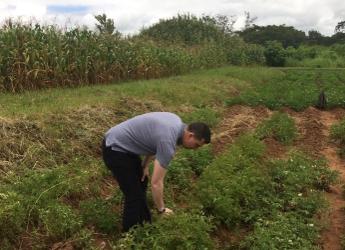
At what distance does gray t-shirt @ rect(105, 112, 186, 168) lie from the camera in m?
4.78

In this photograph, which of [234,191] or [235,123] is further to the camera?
[235,123]

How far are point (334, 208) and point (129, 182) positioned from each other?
3.45m

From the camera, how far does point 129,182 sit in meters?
5.14

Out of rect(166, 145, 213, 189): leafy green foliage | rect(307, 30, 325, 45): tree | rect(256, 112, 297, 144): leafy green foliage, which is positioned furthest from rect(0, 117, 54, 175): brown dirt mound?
rect(307, 30, 325, 45): tree

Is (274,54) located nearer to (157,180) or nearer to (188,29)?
(188,29)

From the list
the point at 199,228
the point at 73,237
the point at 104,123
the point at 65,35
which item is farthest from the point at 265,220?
the point at 65,35

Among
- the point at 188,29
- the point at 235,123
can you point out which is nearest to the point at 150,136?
the point at 235,123

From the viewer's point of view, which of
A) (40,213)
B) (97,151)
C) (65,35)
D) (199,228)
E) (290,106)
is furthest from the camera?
(290,106)

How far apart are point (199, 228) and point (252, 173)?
100 inches

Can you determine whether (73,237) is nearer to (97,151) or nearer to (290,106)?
(97,151)

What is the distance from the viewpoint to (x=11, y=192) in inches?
221

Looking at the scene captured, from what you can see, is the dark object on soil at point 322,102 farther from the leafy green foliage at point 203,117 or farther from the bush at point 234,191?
the bush at point 234,191

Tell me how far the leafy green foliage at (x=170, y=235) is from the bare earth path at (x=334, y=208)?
170 centimetres

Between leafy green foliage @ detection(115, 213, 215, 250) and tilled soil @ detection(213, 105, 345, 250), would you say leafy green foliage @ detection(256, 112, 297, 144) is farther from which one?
leafy green foliage @ detection(115, 213, 215, 250)
